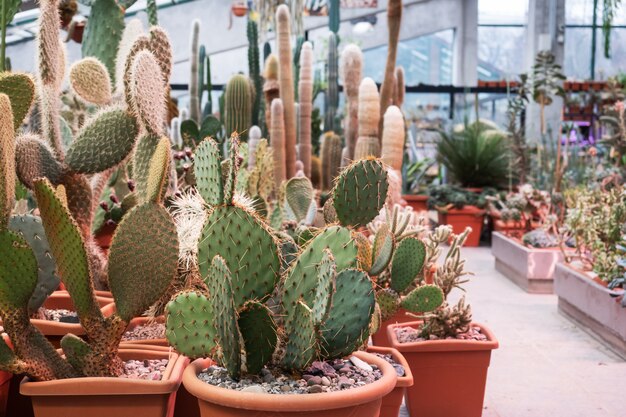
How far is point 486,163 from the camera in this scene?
32.3 ft

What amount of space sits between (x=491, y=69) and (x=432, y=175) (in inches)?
293

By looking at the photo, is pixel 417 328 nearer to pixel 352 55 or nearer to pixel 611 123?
pixel 352 55

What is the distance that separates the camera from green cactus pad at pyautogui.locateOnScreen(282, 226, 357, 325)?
71.3 inches

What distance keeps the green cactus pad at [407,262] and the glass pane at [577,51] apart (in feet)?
50.7

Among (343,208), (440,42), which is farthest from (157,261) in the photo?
(440,42)

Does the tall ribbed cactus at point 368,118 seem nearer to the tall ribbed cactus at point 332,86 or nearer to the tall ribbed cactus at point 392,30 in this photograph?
the tall ribbed cactus at point 392,30

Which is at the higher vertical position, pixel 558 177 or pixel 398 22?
pixel 398 22

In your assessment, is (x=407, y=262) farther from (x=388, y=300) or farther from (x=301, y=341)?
(x=301, y=341)

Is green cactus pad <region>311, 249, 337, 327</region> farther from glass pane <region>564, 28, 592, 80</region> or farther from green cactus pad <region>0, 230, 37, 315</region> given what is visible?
glass pane <region>564, 28, 592, 80</region>

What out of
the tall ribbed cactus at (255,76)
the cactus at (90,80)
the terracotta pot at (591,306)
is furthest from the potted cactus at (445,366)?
the tall ribbed cactus at (255,76)

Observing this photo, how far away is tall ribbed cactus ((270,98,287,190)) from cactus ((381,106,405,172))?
71cm

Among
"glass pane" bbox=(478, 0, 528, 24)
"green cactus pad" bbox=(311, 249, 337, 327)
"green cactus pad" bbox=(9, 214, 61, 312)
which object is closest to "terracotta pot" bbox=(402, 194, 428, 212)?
"green cactus pad" bbox=(9, 214, 61, 312)

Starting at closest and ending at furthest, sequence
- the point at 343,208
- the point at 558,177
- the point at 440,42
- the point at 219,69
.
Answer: the point at 343,208 < the point at 558,177 < the point at 219,69 < the point at 440,42

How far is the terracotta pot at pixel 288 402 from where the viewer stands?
1.61 m
